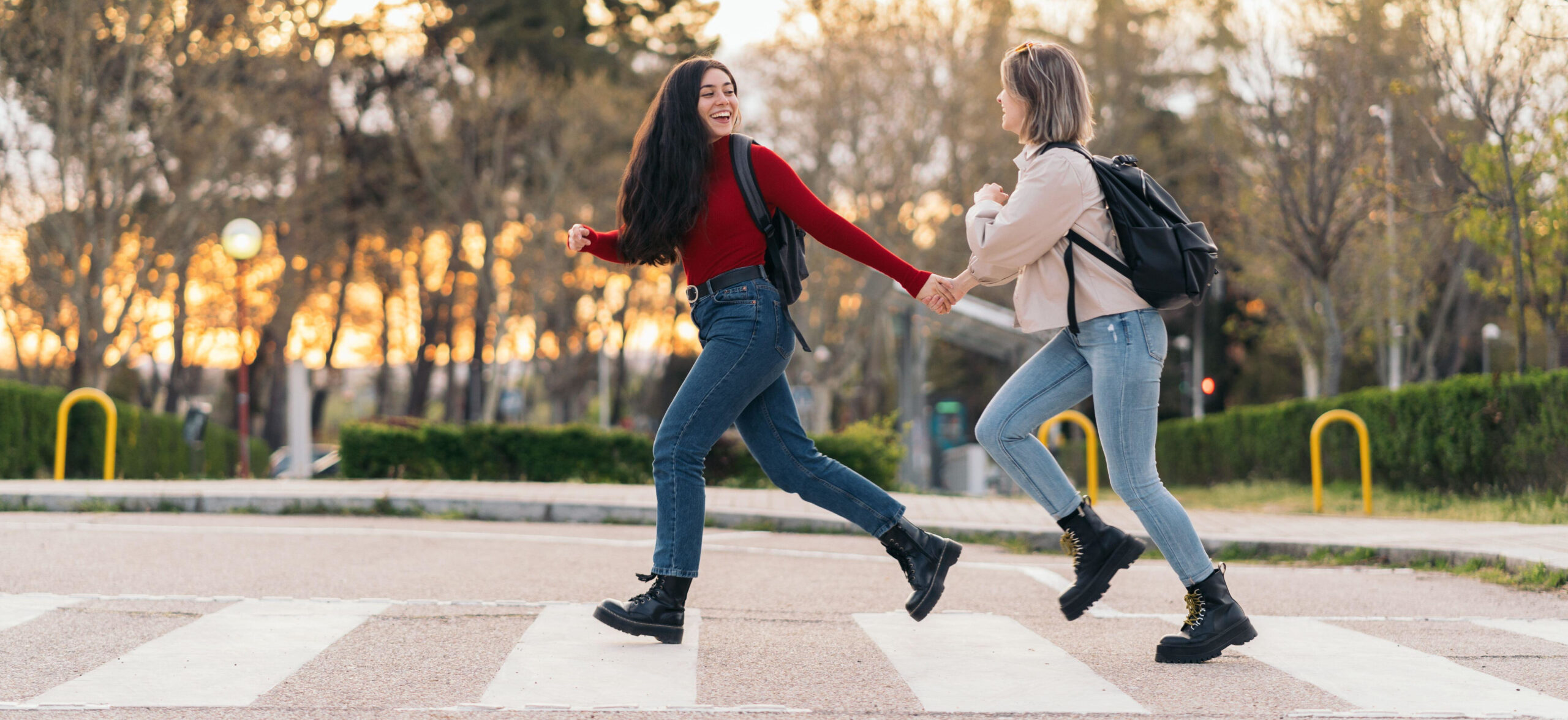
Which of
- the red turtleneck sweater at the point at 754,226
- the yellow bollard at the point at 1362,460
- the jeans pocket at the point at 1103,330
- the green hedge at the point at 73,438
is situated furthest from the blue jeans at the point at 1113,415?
the green hedge at the point at 73,438

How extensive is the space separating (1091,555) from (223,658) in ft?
8.63

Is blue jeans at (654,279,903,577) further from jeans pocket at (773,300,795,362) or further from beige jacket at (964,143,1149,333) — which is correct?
beige jacket at (964,143,1149,333)

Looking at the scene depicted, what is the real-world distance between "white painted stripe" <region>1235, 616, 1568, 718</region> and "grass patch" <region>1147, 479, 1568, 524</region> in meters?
5.51

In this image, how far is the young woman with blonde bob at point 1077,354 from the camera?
172 inches

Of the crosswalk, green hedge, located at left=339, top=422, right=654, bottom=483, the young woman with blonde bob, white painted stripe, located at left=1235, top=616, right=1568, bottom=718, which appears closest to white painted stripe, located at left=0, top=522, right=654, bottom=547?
the crosswalk

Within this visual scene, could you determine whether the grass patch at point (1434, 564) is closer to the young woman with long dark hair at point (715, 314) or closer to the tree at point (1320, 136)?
the young woman with long dark hair at point (715, 314)

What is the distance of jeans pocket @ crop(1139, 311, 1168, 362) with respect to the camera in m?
4.41

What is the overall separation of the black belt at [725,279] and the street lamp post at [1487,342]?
41833 millimetres

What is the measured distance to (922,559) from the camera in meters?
4.59

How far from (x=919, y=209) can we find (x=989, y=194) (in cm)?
2490

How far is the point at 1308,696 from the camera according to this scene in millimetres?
3699

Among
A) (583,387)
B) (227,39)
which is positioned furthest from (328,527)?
(583,387)

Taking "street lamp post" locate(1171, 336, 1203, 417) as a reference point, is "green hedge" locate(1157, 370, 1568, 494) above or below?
below

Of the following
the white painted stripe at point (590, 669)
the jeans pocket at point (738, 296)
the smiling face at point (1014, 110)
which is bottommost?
the white painted stripe at point (590, 669)
